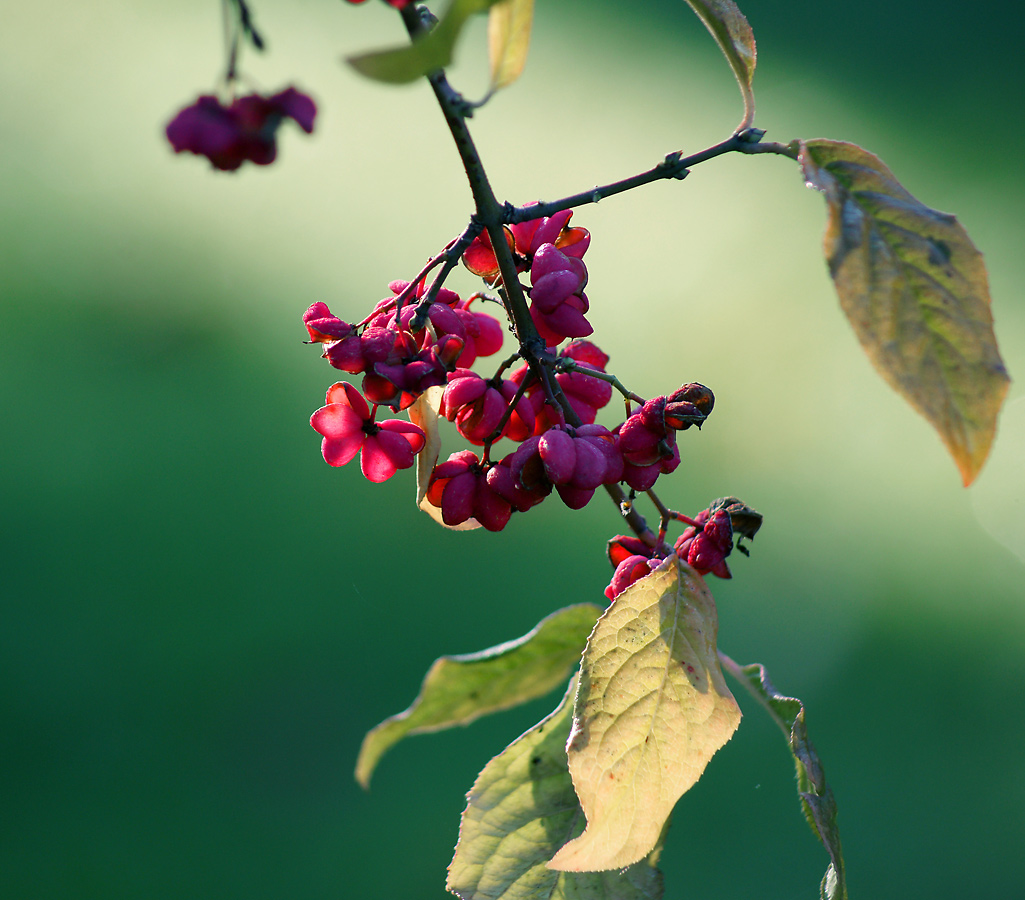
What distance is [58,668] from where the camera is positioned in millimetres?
2053

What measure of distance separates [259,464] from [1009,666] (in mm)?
2020

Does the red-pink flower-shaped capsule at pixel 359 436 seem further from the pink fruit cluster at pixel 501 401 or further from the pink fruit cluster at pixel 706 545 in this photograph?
the pink fruit cluster at pixel 706 545

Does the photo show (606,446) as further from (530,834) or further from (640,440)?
(530,834)

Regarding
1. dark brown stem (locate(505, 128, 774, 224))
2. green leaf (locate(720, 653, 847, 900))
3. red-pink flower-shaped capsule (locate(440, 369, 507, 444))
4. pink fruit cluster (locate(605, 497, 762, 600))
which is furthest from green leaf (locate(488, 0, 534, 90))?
green leaf (locate(720, 653, 847, 900))

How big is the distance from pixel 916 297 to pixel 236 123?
0.31m

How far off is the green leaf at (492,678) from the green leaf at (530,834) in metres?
0.05

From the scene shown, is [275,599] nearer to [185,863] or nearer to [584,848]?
[185,863]

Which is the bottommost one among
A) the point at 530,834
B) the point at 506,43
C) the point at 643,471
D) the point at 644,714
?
the point at 530,834

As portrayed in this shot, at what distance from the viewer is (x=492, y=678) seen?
73 cm

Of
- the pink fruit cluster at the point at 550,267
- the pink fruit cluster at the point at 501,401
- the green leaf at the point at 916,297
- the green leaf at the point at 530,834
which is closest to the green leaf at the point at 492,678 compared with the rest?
the green leaf at the point at 530,834

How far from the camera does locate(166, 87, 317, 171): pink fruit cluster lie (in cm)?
39

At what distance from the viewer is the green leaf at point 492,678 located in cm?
71

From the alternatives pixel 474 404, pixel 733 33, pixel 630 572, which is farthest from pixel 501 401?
pixel 733 33

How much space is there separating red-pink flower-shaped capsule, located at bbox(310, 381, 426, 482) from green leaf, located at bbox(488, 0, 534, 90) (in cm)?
19
